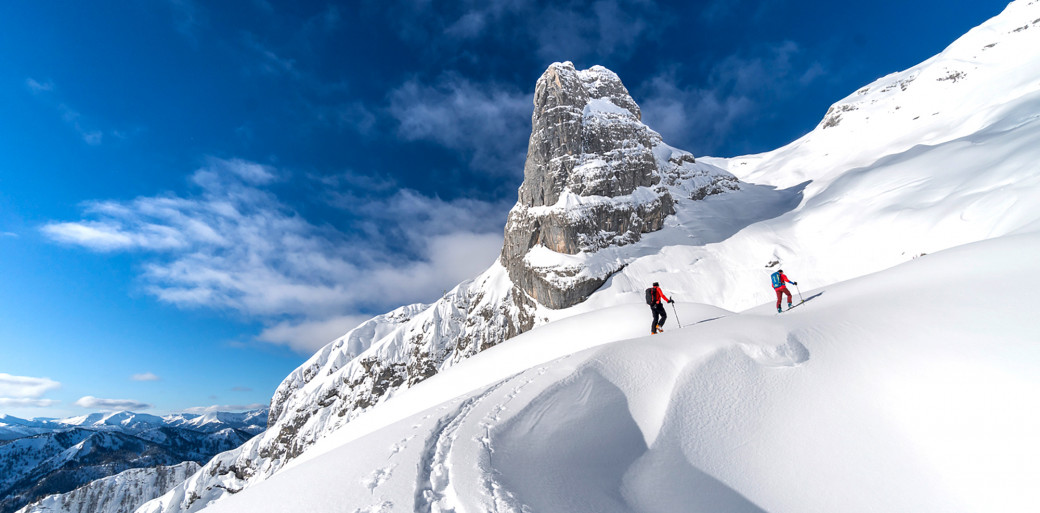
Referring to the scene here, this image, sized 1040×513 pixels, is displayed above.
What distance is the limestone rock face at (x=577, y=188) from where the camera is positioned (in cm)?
7869

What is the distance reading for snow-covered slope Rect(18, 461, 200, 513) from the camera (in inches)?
5492

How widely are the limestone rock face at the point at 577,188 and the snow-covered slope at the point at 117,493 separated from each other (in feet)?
591

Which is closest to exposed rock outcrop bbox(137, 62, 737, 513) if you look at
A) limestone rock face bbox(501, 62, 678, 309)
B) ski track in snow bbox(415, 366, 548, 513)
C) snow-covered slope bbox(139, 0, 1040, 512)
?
limestone rock face bbox(501, 62, 678, 309)

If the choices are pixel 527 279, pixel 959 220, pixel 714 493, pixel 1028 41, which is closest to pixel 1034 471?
pixel 714 493

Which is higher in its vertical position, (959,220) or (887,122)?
(887,122)

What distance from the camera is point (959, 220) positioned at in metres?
35.5

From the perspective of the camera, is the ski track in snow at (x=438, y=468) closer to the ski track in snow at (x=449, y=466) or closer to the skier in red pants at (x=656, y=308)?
the ski track in snow at (x=449, y=466)

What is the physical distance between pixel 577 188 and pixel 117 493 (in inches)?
8195

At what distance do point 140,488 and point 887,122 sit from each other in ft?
893

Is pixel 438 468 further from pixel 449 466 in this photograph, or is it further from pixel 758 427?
pixel 758 427

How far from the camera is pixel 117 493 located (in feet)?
486

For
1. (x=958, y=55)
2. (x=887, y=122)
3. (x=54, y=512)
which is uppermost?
(x=958, y=55)

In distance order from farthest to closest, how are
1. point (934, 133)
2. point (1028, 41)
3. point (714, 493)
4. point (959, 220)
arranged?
point (1028, 41) < point (934, 133) < point (959, 220) < point (714, 493)

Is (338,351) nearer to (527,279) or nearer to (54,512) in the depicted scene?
(54,512)
